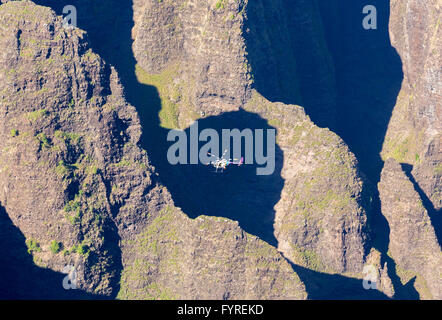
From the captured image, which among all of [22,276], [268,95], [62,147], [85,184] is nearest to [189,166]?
[268,95]

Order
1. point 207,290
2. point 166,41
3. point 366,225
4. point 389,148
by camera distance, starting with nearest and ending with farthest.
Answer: point 207,290 → point 366,225 → point 166,41 → point 389,148

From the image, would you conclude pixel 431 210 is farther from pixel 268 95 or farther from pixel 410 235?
pixel 268 95

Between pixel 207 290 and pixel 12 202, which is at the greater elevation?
pixel 12 202

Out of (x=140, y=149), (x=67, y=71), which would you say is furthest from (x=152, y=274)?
(x=67, y=71)

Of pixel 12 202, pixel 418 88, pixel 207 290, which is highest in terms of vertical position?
pixel 418 88

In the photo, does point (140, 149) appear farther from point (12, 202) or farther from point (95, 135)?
point (12, 202)

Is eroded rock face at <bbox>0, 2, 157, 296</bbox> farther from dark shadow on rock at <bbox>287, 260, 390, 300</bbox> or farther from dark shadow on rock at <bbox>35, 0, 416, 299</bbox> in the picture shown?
dark shadow on rock at <bbox>287, 260, 390, 300</bbox>

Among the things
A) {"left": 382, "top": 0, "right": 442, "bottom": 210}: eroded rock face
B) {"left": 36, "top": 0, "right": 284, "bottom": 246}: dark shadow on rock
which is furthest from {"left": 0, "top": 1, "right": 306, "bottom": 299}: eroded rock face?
{"left": 382, "top": 0, "right": 442, "bottom": 210}: eroded rock face

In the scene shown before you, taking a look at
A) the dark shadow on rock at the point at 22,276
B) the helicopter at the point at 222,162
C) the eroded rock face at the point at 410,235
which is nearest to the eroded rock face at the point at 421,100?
the eroded rock face at the point at 410,235
